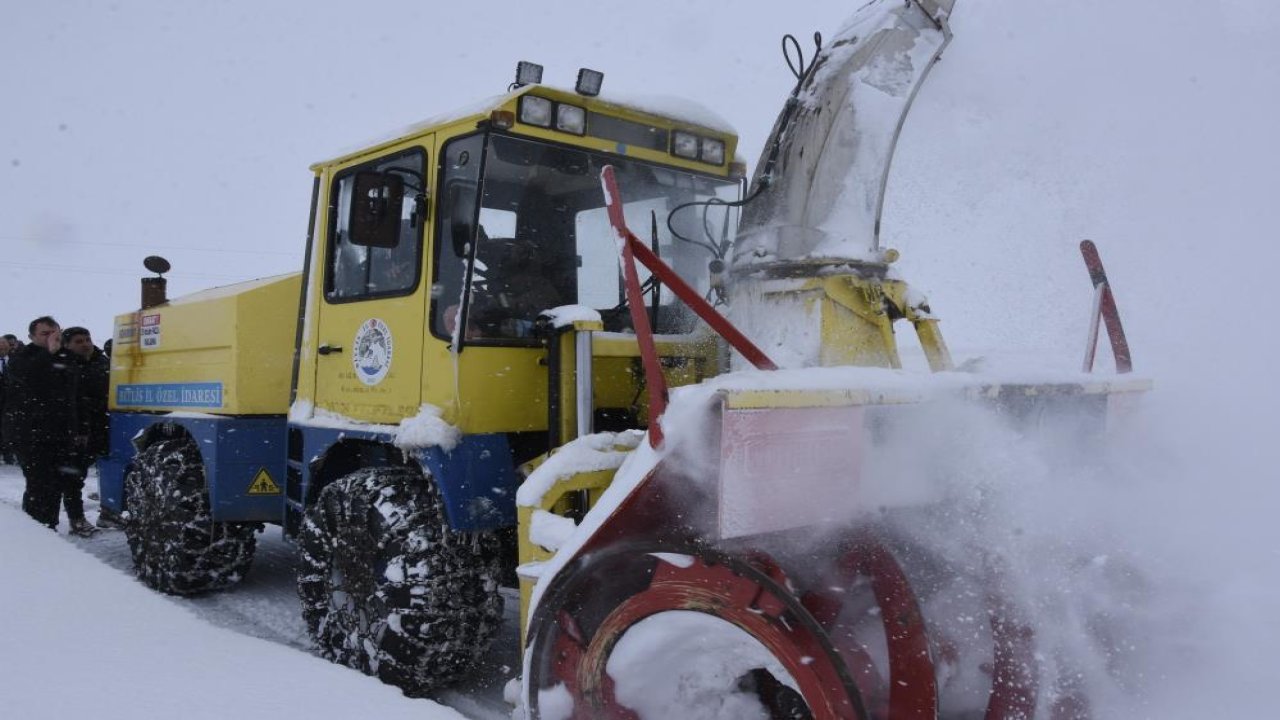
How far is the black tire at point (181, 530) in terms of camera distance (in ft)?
17.5

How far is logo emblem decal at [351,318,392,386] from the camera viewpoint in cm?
402

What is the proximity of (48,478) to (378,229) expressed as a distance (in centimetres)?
497

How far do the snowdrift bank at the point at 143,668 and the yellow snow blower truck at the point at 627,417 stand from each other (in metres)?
0.47

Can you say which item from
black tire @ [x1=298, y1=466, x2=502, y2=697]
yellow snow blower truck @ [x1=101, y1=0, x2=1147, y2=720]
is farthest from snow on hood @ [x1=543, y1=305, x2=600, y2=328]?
black tire @ [x1=298, y1=466, x2=502, y2=697]

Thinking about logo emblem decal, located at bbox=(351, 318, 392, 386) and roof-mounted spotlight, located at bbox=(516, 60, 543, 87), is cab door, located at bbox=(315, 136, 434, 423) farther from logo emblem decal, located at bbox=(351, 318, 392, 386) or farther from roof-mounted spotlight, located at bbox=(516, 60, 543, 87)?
roof-mounted spotlight, located at bbox=(516, 60, 543, 87)

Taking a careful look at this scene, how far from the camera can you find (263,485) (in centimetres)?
514

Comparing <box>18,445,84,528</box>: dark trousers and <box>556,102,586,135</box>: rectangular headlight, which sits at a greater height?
<box>556,102,586,135</box>: rectangular headlight

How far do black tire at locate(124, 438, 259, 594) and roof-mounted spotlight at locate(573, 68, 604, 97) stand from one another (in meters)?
3.27

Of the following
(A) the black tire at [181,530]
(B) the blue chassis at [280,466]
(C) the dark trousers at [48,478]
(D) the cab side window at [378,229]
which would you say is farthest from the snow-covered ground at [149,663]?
(C) the dark trousers at [48,478]

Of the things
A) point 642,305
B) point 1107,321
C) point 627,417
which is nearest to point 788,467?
point 642,305

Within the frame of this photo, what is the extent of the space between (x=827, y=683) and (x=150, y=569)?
4832 mm

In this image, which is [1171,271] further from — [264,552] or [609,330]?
[264,552]

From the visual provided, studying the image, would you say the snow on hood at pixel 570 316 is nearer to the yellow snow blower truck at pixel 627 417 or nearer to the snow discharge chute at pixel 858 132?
the yellow snow blower truck at pixel 627 417

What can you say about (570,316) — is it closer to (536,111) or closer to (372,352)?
(536,111)
